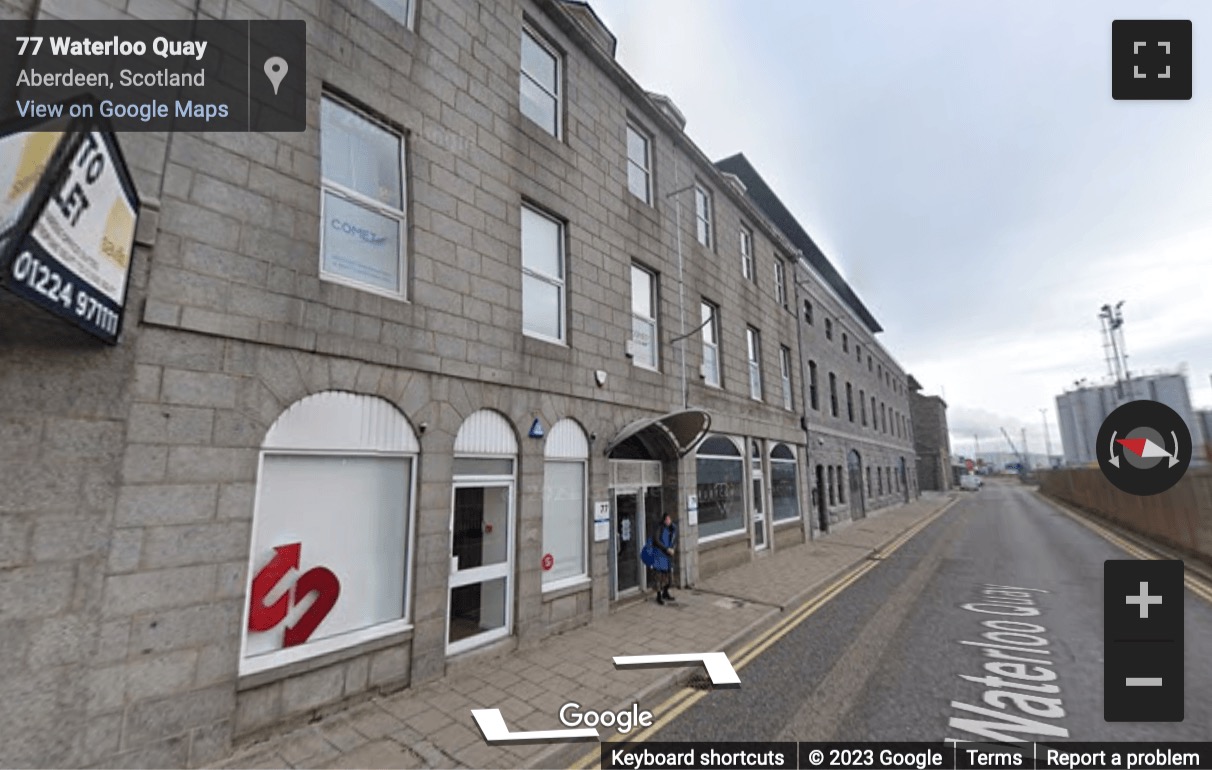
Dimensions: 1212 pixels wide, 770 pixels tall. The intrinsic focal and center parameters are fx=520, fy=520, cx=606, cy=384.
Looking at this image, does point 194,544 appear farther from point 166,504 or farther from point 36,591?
point 36,591

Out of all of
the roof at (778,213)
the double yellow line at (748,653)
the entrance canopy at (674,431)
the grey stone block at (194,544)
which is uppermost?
the roof at (778,213)

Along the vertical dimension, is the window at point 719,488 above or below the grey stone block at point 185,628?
above

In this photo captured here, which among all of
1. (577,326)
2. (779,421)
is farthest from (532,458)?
(779,421)

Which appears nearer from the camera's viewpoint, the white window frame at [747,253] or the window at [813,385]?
the white window frame at [747,253]

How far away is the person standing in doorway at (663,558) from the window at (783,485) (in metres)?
6.73

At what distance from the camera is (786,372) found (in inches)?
738

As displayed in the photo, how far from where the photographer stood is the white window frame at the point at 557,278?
8.34m

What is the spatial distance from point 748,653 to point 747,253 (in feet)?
42.2

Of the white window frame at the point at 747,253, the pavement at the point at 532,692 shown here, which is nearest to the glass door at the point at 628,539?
the pavement at the point at 532,692

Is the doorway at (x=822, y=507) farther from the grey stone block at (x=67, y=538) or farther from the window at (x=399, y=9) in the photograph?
the grey stone block at (x=67, y=538)

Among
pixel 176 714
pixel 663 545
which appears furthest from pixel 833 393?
pixel 176 714

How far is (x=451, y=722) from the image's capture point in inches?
203

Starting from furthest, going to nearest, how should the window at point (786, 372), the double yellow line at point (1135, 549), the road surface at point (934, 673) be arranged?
the window at point (786, 372) → the double yellow line at point (1135, 549) → the road surface at point (934, 673)

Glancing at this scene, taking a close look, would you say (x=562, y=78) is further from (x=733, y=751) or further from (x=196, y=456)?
(x=733, y=751)
